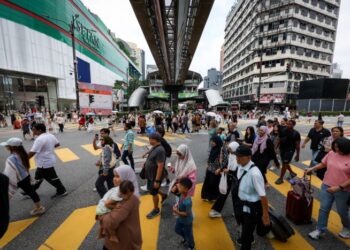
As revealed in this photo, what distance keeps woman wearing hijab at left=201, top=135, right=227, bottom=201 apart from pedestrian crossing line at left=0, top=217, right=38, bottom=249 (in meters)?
3.54

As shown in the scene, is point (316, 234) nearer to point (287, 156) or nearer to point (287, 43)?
point (287, 156)

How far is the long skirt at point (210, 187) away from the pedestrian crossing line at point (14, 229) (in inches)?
139

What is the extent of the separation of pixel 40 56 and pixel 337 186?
3859 centimetres

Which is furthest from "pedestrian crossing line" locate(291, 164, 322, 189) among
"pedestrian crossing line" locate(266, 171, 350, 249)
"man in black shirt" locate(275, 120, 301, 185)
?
"man in black shirt" locate(275, 120, 301, 185)

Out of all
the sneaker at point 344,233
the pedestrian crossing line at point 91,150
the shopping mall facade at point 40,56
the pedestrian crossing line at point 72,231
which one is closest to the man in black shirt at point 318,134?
the sneaker at point 344,233

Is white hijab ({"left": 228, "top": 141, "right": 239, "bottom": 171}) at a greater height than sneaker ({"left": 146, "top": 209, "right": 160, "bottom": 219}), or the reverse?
white hijab ({"left": 228, "top": 141, "right": 239, "bottom": 171})

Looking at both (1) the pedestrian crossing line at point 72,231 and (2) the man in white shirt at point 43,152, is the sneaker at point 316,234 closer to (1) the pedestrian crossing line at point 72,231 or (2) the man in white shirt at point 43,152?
(1) the pedestrian crossing line at point 72,231

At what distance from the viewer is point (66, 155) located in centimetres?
777

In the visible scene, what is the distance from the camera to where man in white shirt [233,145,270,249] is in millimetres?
2129

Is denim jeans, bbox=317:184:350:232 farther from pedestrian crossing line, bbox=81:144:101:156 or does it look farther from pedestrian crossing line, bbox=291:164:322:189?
pedestrian crossing line, bbox=81:144:101:156

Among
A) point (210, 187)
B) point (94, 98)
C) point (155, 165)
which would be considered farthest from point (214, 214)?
point (94, 98)

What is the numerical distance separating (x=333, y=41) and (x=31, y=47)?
217 ft

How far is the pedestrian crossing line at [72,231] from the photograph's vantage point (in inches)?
111

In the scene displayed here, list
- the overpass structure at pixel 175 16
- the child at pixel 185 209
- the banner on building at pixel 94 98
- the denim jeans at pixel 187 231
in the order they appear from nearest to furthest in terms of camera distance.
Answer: the child at pixel 185 209, the denim jeans at pixel 187 231, the overpass structure at pixel 175 16, the banner on building at pixel 94 98
